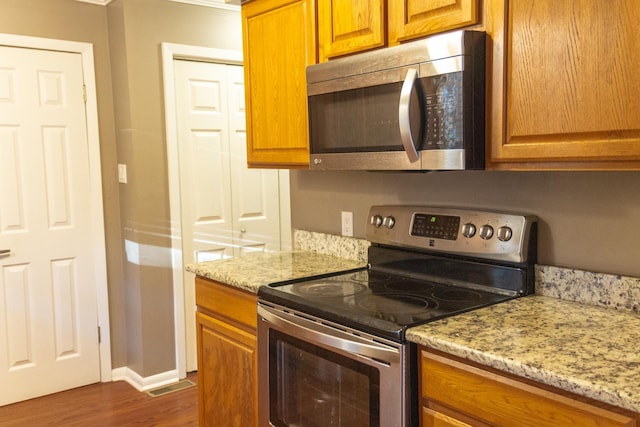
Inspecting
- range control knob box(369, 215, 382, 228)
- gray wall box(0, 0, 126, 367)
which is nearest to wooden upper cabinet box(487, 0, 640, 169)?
range control knob box(369, 215, 382, 228)

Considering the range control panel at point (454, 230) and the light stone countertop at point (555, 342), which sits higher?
the range control panel at point (454, 230)

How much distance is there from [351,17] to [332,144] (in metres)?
0.43

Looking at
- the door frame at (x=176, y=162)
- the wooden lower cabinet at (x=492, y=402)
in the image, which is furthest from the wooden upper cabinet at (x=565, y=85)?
the door frame at (x=176, y=162)

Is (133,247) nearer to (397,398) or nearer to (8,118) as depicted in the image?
(8,118)

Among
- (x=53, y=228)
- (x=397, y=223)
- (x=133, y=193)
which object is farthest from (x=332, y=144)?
(x=53, y=228)

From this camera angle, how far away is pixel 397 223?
212 cm

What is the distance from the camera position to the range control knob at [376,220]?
219 centimetres

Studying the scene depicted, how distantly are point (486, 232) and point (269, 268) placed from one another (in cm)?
86

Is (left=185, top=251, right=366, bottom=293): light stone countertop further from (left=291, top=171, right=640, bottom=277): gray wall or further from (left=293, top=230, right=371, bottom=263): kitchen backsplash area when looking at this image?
(left=291, top=171, right=640, bottom=277): gray wall

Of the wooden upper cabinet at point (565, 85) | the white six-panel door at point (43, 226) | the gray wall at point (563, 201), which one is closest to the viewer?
the wooden upper cabinet at point (565, 85)

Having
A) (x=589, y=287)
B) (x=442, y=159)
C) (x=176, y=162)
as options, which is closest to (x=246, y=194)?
(x=176, y=162)

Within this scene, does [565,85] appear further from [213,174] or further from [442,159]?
[213,174]

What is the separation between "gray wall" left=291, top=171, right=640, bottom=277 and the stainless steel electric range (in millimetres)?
63

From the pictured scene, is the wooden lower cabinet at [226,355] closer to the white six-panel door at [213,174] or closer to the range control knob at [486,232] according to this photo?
the range control knob at [486,232]
